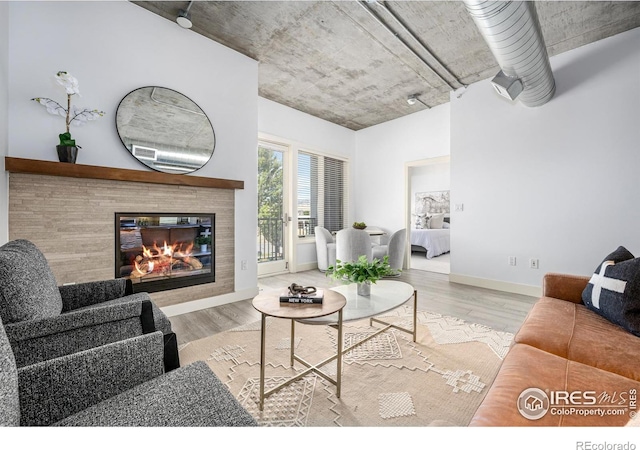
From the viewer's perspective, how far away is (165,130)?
2725 millimetres

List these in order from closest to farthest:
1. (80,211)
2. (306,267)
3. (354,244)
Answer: (80,211) < (354,244) < (306,267)

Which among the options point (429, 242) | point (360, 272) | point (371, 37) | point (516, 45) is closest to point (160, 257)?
point (360, 272)

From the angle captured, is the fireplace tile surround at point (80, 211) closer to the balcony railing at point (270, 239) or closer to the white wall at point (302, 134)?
the balcony railing at point (270, 239)

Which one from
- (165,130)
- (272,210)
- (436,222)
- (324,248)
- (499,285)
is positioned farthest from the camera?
(436,222)

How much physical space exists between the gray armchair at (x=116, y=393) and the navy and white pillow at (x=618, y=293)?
1.80 m

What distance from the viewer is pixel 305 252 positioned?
5.13 meters

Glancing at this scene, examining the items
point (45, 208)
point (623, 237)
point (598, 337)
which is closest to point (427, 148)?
point (623, 237)

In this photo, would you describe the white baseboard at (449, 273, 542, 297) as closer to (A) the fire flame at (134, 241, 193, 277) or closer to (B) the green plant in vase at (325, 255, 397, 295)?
(B) the green plant in vase at (325, 255, 397, 295)

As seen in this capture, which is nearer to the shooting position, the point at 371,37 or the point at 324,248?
the point at 371,37

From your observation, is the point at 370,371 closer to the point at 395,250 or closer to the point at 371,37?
the point at 395,250

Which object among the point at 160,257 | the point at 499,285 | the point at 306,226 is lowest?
the point at 499,285

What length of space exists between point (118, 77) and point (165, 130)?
54 centimetres

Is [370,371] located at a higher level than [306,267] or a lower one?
lower

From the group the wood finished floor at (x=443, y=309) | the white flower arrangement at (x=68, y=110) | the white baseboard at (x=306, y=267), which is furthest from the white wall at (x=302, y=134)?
the white flower arrangement at (x=68, y=110)
